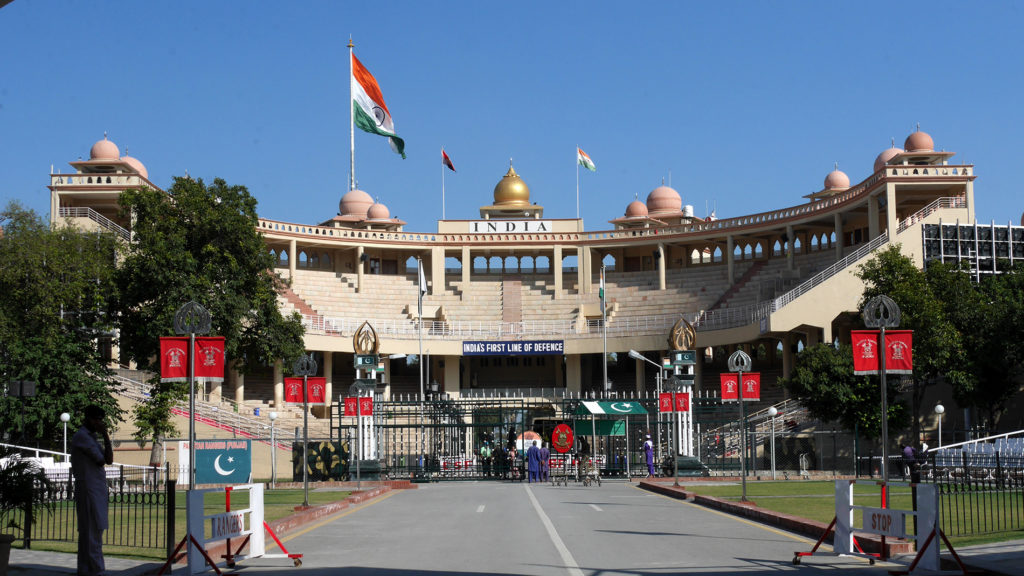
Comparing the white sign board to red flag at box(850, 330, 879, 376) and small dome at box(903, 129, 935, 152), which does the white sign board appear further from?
small dome at box(903, 129, 935, 152)

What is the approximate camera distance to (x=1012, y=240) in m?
53.3

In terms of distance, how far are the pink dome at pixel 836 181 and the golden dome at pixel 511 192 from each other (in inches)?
828

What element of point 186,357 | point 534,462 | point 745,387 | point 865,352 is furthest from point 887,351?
point 534,462

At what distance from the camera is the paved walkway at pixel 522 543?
1244 centimetres

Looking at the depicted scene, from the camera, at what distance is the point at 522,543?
14.9m

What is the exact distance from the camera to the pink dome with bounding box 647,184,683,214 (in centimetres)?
7681

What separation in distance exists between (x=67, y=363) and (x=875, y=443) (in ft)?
106

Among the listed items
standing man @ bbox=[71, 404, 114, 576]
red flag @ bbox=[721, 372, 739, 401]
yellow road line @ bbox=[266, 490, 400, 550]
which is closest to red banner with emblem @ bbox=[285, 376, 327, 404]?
yellow road line @ bbox=[266, 490, 400, 550]

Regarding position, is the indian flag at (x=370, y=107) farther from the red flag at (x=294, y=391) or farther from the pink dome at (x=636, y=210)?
the red flag at (x=294, y=391)

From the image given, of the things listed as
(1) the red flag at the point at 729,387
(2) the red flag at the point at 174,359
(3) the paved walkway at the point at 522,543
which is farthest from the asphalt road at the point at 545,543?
(1) the red flag at the point at 729,387

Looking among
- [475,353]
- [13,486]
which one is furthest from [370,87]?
[13,486]

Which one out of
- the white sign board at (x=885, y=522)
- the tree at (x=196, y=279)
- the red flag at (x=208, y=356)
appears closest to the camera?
the white sign board at (x=885, y=522)

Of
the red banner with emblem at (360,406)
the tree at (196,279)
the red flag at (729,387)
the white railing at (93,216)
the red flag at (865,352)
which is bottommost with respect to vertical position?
the red banner with emblem at (360,406)

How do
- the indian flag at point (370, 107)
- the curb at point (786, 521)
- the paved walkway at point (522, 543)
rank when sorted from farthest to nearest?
the indian flag at point (370, 107) → the curb at point (786, 521) → the paved walkway at point (522, 543)
